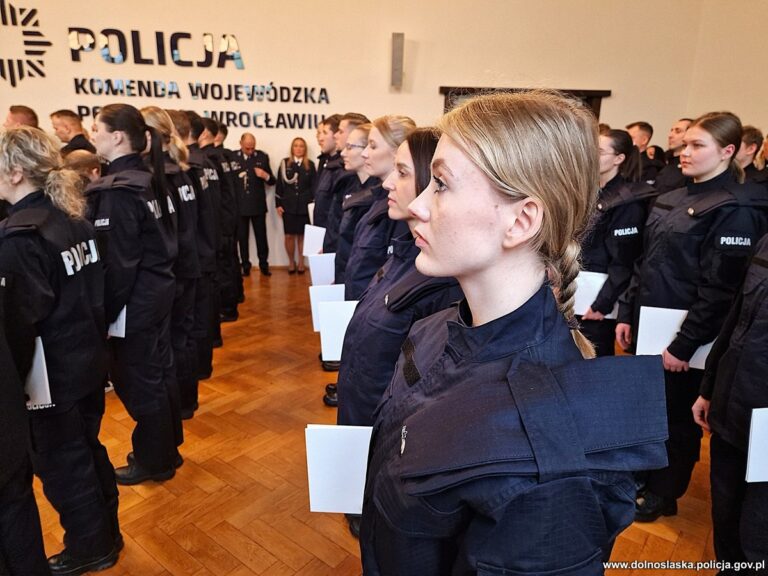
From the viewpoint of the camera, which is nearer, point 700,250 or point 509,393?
point 509,393

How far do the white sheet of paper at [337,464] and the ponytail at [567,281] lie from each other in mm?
485

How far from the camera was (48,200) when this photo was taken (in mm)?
1689

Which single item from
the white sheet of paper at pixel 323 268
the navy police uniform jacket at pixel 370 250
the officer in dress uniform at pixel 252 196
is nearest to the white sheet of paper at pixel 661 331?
the navy police uniform jacket at pixel 370 250

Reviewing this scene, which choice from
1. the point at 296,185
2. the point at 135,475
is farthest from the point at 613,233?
the point at 296,185

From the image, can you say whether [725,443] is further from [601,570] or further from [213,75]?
[213,75]

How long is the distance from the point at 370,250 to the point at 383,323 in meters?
0.79

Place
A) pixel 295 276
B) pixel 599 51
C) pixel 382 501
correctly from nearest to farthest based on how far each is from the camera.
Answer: pixel 382 501, pixel 295 276, pixel 599 51

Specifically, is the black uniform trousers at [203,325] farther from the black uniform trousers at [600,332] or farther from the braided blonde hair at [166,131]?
the black uniform trousers at [600,332]

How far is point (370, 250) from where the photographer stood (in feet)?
7.02

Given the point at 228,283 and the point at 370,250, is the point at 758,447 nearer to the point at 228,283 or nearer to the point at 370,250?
the point at 370,250

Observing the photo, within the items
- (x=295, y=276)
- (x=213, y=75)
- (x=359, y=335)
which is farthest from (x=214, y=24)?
(x=359, y=335)

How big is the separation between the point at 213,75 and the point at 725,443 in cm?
629

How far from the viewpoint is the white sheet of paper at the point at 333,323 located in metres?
1.86

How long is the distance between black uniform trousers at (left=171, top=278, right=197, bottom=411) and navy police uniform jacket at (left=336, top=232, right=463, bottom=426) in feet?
5.02
